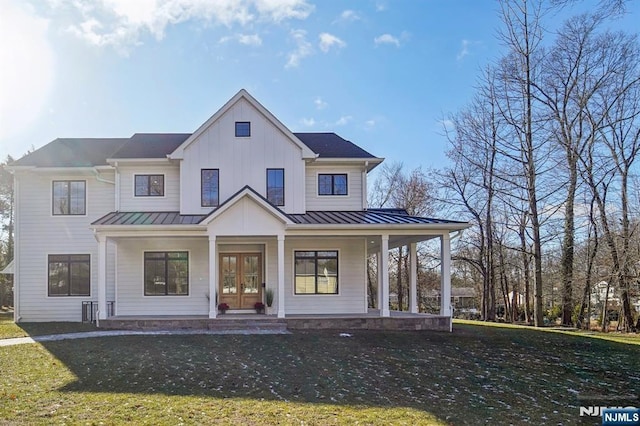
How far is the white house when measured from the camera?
15.5 m

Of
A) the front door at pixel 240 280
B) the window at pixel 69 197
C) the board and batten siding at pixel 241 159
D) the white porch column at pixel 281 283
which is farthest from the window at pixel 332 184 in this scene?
the window at pixel 69 197

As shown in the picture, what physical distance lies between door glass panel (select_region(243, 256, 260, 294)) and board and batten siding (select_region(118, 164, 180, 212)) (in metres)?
2.98

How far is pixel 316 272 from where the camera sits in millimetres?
15789

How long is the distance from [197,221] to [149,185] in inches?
112

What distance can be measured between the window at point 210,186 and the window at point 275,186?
168 cm

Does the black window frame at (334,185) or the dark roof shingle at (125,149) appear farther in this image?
the black window frame at (334,185)

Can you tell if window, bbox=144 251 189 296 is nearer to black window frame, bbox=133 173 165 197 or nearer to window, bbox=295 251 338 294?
black window frame, bbox=133 173 165 197

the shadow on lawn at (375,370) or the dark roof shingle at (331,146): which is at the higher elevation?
the dark roof shingle at (331,146)

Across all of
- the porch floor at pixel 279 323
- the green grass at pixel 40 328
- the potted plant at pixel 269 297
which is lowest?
the green grass at pixel 40 328

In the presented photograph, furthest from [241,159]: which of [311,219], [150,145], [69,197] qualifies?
[69,197]

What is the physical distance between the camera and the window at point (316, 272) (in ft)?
51.6

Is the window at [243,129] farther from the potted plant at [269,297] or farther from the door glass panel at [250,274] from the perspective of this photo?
the potted plant at [269,297]

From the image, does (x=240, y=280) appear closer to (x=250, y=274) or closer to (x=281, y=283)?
(x=250, y=274)

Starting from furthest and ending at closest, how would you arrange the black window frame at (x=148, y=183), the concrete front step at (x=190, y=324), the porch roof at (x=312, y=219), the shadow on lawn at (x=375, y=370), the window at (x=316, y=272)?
1. the black window frame at (x=148, y=183)
2. the window at (x=316, y=272)
3. the porch roof at (x=312, y=219)
4. the concrete front step at (x=190, y=324)
5. the shadow on lawn at (x=375, y=370)
